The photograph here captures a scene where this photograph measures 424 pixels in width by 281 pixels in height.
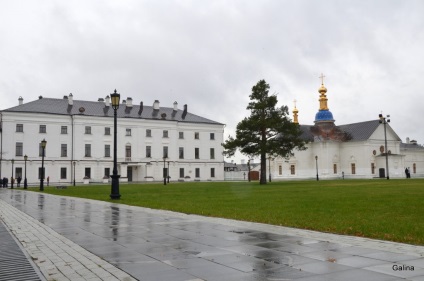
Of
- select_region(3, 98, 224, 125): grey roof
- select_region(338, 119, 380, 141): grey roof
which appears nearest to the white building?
select_region(3, 98, 224, 125): grey roof

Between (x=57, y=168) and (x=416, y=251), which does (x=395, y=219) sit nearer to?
(x=416, y=251)

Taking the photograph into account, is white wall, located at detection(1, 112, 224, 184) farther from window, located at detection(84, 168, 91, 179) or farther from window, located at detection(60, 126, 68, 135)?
window, located at detection(84, 168, 91, 179)

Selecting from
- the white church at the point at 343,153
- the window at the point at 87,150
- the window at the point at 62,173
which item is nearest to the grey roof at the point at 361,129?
the white church at the point at 343,153

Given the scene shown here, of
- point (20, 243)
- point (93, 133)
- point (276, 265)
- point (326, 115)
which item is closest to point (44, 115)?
point (93, 133)

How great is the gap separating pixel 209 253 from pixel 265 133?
41493 mm

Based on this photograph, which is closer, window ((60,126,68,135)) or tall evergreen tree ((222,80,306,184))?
tall evergreen tree ((222,80,306,184))

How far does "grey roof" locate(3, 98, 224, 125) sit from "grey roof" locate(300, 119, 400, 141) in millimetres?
20075

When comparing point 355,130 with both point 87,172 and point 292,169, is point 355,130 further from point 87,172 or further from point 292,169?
point 87,172

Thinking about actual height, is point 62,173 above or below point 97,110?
below

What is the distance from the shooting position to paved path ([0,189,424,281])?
19.2 ft

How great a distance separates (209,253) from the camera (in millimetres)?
7406

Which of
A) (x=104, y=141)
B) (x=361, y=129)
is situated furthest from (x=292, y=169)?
(x=104, y=141)

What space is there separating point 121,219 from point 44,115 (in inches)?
2369

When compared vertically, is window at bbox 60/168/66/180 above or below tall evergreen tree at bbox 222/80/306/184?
below
